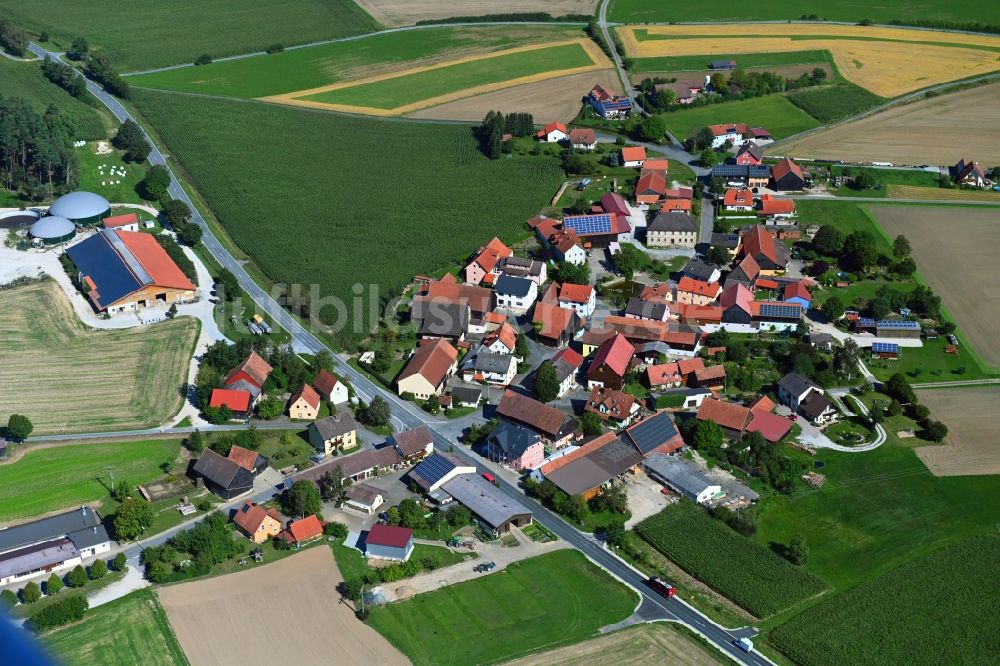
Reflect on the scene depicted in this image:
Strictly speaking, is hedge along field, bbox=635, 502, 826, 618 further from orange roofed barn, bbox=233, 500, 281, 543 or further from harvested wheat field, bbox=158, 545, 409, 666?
orange roofed barn, bbox=233, 500, 281, 543

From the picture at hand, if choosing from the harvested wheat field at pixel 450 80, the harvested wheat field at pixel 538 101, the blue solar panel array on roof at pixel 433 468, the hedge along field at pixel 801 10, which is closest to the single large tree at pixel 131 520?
the blue solar panel array on roof at pixel 433 468

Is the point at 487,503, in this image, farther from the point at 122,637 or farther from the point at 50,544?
the point at 50,544

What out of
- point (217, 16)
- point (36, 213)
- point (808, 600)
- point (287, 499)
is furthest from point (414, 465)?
point (217, 16)

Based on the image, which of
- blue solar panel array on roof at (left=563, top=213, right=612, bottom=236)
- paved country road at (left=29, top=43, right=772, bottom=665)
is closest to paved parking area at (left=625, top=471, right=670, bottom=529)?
paved country road at (left=29, top=43, right=772, bottom=665)

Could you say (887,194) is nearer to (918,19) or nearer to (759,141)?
(759,141)

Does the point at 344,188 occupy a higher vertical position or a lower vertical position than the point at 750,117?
lower

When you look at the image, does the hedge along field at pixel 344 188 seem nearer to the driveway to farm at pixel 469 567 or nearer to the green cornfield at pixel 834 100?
the driveway to farm at pixel 469 567

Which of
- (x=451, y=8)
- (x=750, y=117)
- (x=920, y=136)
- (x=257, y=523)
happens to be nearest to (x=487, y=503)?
(x=257, y=523)
